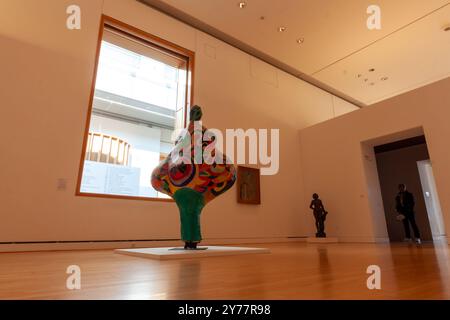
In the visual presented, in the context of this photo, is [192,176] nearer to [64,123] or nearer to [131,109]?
[64,123]

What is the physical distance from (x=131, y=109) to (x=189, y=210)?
2.76 m

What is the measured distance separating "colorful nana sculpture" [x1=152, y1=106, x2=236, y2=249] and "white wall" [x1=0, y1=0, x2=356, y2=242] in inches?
62.0

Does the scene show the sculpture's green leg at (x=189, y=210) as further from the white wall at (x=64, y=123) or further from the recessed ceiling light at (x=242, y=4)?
the recessed ceiling light at (x=242, y=4)

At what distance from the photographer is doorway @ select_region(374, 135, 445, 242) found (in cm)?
615

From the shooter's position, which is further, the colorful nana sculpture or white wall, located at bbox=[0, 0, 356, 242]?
white wall, located at bbox=[0, 0, 356, 242]

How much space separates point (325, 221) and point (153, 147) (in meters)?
3.65

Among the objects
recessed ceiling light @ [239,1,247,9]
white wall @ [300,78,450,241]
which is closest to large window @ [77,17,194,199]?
recessed ceiling light @ [239,1,247,9]

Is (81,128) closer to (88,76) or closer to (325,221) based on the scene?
(88,76)

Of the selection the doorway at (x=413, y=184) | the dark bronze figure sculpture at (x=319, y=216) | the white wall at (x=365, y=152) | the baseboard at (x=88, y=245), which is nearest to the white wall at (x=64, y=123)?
the baseboard at (x=88, y=245)

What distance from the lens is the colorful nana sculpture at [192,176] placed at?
215 cm

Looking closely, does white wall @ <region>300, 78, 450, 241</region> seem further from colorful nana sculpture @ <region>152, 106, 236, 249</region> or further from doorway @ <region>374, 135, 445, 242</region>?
colorful nana sculpture @ <region>152, 106, 236, 249</region>

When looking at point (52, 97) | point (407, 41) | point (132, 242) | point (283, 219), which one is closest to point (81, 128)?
point (52, 97)

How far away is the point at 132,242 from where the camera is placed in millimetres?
3525

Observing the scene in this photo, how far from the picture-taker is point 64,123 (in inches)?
133
